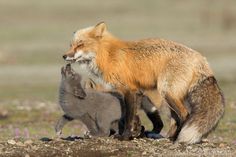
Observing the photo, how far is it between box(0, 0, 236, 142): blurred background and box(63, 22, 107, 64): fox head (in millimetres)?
3639

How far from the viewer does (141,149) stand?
32.8 ft

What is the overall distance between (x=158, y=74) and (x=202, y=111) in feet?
3.07

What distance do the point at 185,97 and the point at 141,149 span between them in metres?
1.23

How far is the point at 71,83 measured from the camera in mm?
11422

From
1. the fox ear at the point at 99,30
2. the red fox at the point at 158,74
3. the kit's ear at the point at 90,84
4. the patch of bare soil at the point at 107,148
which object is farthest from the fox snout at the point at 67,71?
the patch of bare soil at the point at 107,148

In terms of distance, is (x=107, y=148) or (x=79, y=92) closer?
(x=107, y=148)

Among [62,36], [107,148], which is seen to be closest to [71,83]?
[107,148]

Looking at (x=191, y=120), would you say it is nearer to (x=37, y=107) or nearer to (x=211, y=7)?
(x=37, y=107)

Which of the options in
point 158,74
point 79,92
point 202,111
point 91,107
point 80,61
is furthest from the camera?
point 79,92

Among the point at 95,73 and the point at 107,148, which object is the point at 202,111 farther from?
the point at 95,73

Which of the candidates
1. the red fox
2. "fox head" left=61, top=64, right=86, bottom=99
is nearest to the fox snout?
"fox head" left=61, top=64, right=86, bottom=99

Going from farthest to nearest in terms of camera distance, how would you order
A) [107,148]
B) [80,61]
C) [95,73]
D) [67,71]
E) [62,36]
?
[62,36], [67,71], [80,61], [95,73], [107,148]

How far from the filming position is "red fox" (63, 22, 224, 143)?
34.1 feet

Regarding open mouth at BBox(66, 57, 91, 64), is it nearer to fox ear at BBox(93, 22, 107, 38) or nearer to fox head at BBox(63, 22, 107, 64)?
fox head at BBox(63, 22, 107, 64)
